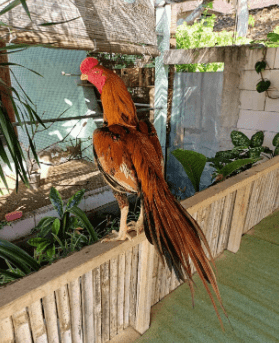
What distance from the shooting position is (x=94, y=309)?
118 centimetres

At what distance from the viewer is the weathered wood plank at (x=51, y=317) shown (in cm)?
96

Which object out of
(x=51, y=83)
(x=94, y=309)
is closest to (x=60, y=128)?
(x=51, y=83)

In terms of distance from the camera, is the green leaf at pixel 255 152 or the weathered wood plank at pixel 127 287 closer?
the weathered wood plank at pixel 127 287

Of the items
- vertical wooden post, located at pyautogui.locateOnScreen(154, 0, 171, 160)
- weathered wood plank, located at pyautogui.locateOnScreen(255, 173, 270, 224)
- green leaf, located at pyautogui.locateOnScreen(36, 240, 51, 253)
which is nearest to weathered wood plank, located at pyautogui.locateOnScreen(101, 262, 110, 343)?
green leaf, located at pyautogui.locateOnScreen(36, 240, 51, 253)

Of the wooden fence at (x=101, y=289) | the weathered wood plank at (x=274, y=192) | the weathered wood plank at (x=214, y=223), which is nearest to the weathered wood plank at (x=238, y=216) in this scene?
the wooden fence at (x=101, y=289)

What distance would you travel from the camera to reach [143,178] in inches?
43.8

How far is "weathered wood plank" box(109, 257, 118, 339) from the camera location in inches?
47.4

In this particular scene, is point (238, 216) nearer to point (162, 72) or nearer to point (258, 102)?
point (258, 102)

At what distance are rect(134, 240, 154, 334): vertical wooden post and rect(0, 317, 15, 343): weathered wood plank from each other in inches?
23.9

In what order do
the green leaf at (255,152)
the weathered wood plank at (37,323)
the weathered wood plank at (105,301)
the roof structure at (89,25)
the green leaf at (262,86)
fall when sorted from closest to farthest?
the weathered wood plank at (37,323)
the weathered wood plank at (105,301)
the roof structure at (89,25)
the green leaf at (255,152)
the green leaf at (262,86)

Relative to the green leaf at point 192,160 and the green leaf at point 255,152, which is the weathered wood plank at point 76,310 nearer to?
the green leaf at point 192,160

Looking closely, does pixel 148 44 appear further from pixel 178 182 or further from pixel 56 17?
pixel 178 182

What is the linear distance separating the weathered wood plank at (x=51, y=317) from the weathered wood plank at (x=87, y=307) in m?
0.13

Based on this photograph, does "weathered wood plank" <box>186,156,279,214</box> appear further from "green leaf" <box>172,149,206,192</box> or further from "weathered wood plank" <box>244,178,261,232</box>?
"green leaf" <box>172,149,206,192</box>
